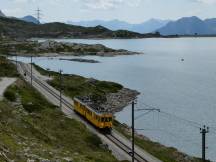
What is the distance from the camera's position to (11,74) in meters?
109

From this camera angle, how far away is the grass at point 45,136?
1348 inches

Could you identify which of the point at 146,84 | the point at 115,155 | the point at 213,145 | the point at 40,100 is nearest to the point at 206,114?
the point at 213,145

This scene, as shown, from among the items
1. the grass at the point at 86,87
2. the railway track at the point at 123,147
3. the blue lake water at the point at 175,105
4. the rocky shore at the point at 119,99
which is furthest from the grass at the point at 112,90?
the blue lake water at the point at 175,105

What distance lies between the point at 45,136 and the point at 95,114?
16412 mm

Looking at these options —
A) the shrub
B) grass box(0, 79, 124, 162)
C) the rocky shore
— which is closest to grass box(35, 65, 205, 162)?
the rocky shore

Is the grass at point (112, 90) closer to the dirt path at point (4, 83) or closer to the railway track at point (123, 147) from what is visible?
the railway track at point (123, 147)

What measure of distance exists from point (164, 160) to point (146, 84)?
107 m

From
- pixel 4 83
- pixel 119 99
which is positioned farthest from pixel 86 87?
pixel 4 83

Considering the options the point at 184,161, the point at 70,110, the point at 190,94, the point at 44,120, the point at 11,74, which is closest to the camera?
the point at 184,161

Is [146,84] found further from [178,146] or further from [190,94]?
[178,146]

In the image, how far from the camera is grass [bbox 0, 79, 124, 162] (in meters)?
34.2

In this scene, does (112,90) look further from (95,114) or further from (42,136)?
(42,136)

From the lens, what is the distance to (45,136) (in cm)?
4647

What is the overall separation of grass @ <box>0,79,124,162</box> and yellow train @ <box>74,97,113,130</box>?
2.17 metres
